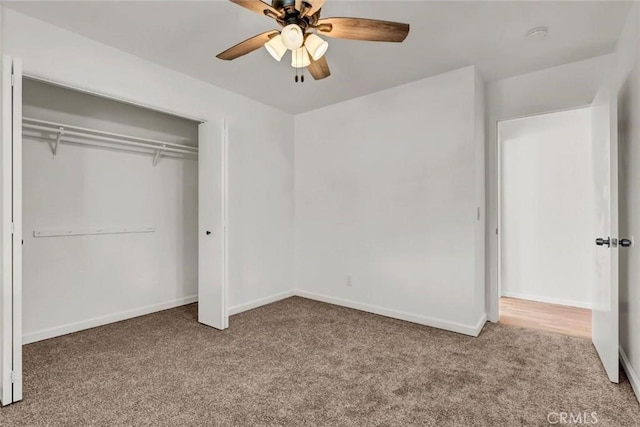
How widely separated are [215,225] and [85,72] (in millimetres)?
1639

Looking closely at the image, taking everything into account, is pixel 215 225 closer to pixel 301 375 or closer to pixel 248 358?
pixel 248 358

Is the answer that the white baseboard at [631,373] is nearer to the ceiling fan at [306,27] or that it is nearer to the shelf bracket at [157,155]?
the ceiling fan at [306,27]

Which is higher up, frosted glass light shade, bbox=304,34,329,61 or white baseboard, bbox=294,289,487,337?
frosted glass light shade, bbox=304,34,329,61

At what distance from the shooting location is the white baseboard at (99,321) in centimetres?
283

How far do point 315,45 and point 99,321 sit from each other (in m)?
3.32

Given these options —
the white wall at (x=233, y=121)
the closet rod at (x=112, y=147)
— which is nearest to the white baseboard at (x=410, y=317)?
the white wall at (x=233, y=121)

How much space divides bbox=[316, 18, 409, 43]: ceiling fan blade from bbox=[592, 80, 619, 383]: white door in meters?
1.61

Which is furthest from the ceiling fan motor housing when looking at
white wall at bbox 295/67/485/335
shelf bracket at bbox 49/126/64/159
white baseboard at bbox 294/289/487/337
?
white baseboard at bbox 294/289/487/337

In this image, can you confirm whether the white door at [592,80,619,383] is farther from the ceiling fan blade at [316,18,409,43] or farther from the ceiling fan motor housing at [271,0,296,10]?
the ceiling fan motor housing at [271,0,296,10]

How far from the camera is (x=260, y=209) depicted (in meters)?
4.05

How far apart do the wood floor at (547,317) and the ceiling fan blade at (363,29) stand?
3.05 metres

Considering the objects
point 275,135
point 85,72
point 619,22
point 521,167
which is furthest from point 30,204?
point 521,167

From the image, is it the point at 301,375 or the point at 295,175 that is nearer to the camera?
the point at 301,375

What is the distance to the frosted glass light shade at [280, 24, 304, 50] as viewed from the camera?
1.72 metres
